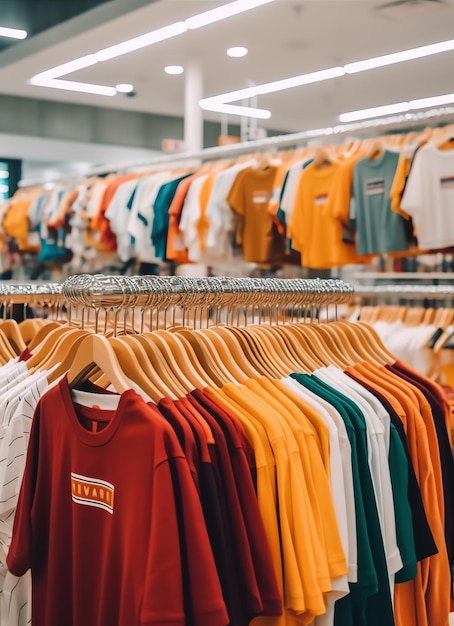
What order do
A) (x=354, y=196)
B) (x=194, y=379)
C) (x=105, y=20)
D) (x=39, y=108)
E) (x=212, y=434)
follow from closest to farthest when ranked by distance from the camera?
1. (x=212, y=434)
2. (x=194, y=379)
3. (x=354, y=196)
4. (x=105, y=20)
5. (x=39, y=108)

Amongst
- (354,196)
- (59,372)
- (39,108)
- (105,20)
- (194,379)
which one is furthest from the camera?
(39,108)

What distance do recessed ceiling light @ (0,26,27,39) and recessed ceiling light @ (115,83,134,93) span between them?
1747 mm

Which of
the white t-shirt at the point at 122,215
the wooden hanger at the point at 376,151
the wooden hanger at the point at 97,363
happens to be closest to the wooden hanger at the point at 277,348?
the wooden hanger at the point at 97,363

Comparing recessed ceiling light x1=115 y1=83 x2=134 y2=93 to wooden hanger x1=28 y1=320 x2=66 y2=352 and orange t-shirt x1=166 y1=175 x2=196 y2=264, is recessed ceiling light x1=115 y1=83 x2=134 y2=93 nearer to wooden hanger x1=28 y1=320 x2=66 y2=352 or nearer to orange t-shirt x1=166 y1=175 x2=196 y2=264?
orange t-shirt x1=166 y1=175 x2=196 y2=264

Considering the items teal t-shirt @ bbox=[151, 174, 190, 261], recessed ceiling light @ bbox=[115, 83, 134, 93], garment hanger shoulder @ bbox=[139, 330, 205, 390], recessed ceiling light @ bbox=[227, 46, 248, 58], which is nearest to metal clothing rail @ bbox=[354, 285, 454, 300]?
teal t-shirt @ bbox=[151, 174, 190, 261]

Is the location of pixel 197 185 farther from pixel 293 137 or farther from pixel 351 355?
pixel 351 355

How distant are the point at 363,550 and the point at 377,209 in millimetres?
2582

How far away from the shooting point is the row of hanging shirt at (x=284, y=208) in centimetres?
374

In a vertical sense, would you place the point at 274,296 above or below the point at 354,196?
below

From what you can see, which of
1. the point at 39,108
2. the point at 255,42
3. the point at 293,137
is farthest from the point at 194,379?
the point at 39,108

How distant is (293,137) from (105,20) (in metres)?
2.24

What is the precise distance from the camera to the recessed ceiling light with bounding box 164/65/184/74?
23.8ft

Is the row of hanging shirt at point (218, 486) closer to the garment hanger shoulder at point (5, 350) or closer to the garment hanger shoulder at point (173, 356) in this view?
the garment hanger shoulder at point (173, 356)

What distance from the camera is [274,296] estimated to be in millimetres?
2061
